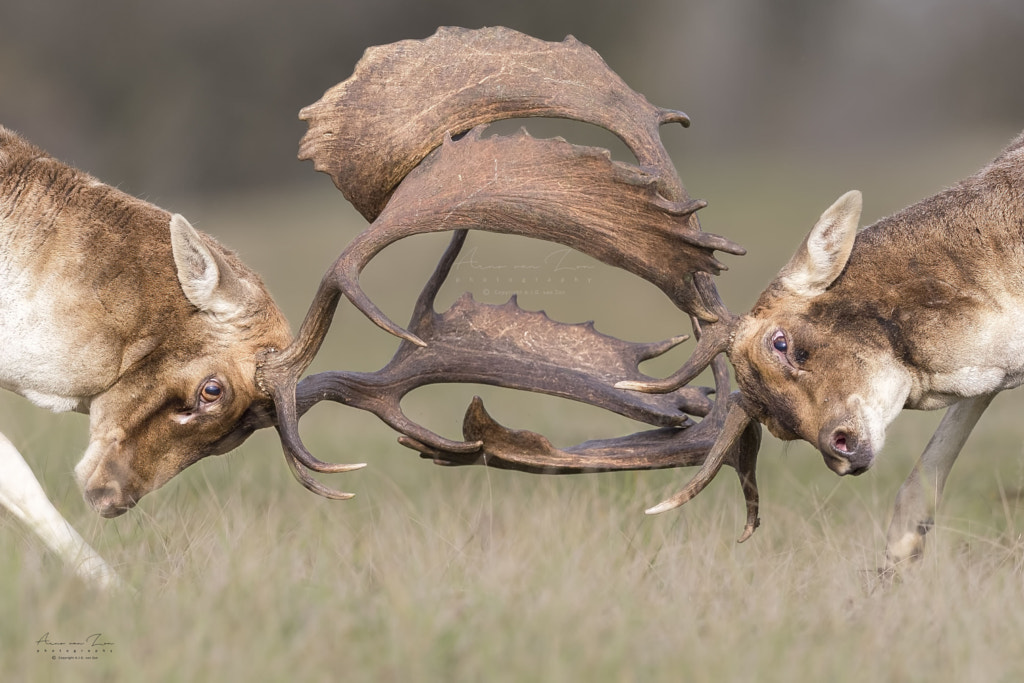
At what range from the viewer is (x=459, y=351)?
5.81 meters

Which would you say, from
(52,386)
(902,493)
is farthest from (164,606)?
(902,493)

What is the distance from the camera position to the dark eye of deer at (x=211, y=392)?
211 inches

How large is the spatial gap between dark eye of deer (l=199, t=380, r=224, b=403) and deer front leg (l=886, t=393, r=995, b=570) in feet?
10.3

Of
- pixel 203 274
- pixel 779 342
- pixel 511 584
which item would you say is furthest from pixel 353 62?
pixel 511 584

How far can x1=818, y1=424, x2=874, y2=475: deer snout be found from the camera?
511 cm

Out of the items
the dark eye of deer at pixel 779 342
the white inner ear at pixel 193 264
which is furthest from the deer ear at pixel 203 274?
the dark eye of deer at pixel 779 342

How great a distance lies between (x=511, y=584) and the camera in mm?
4500

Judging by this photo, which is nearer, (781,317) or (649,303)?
(781,317)

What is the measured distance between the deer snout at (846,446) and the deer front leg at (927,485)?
844mm

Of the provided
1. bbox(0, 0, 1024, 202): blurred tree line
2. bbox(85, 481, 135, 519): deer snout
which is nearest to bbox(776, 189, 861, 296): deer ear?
bbox(85, 481, 135, 519): deer snout

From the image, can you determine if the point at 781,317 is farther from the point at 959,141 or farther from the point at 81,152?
the point at 81,152

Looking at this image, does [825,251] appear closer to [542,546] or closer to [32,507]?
[542,546]

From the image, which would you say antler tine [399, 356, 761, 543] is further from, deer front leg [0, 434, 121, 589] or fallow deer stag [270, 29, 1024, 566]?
deer front leg [0, 434, 121, 589]

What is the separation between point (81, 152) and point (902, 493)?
24566mm
